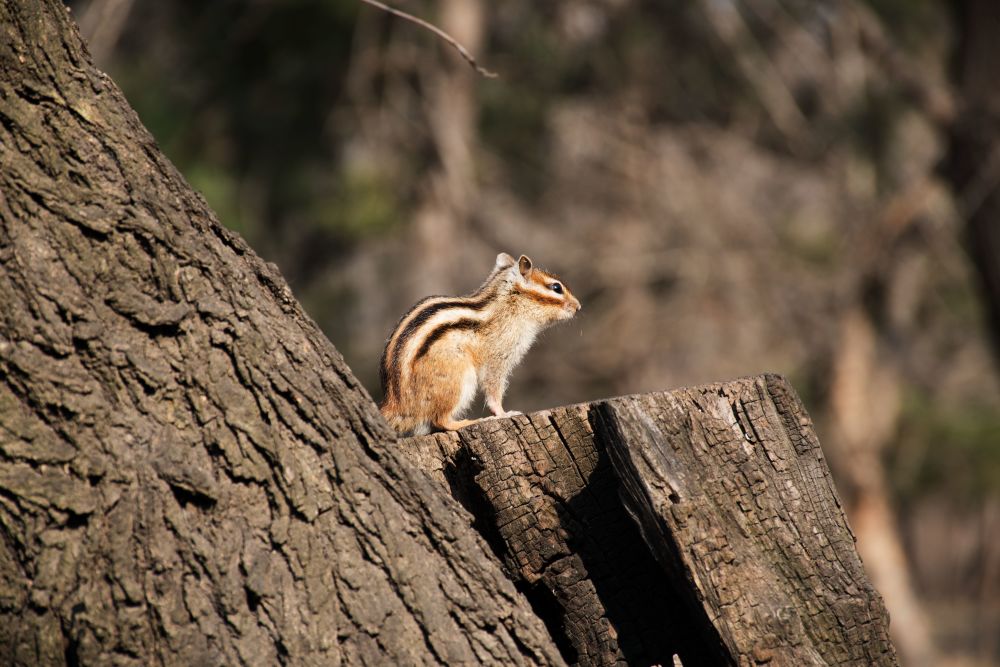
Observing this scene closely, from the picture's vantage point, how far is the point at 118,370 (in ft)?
7.50

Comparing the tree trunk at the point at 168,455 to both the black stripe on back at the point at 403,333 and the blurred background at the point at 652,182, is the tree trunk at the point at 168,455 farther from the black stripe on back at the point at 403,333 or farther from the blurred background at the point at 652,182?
the blurred background at the point at 652,182

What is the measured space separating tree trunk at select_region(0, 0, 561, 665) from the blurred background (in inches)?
350

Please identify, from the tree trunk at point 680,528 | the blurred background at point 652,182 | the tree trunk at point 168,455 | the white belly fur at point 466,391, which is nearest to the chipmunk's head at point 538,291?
the white belly fur at point 466,391

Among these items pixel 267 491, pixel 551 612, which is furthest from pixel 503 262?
pixel 267 491

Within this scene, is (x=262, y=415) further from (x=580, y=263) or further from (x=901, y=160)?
(x=901, y=160)

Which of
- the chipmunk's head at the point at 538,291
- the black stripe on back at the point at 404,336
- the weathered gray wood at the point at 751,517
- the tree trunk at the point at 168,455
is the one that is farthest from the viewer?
the chipmunk's head at the point at 538,291

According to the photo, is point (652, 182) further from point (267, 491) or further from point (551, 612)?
point (267, 491)

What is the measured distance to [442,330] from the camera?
4.41m

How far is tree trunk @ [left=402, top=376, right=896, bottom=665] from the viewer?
8.36 ft

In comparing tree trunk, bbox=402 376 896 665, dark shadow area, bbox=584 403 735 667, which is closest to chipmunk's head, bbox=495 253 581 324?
tree trunk, bbox=402 376 896 665

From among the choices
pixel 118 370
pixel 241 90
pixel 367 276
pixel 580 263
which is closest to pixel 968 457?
pixel 580 263

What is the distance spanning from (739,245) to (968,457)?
13.8ft

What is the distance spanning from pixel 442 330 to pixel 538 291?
0.90 meters

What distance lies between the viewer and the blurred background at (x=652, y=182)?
491 inches
